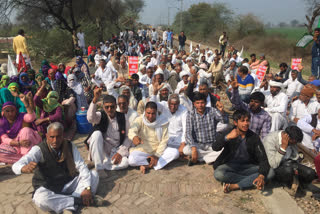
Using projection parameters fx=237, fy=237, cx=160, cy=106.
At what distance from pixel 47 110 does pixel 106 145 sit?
59.9 inches

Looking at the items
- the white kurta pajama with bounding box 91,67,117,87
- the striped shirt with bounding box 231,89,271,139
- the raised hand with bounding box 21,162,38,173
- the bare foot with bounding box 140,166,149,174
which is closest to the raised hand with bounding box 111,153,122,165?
the bare foot with bounding box 140,166,149,174

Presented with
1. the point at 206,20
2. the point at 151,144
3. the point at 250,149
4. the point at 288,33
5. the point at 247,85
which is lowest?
the point at 151,144

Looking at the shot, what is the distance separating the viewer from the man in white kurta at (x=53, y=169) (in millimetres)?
2785

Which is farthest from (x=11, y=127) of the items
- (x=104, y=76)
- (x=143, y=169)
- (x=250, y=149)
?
(x=104, y=76)

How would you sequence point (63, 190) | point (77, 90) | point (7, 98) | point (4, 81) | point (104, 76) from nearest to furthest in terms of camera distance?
point (63, 190)
point (7, 98)
point (4, 81)
point (77, 90)
point (104, 76)

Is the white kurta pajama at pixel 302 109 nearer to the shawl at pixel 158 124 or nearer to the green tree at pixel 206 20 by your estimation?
the shawl at pixel 158 124

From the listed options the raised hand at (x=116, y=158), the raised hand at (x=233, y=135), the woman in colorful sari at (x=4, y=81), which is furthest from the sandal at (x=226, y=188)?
the woman in colorful sari at (x=4, y=81)

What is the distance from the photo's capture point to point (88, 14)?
22.5 metres

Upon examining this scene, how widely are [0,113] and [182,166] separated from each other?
11.3 feet

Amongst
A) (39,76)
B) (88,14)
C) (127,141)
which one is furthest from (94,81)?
(88,14)

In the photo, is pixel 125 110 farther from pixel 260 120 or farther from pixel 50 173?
pixel 260 120

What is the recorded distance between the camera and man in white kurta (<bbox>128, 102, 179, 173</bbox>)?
13.0ft

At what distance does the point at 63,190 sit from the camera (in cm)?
311

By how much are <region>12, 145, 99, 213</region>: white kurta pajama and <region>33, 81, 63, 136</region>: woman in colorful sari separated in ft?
6.12
